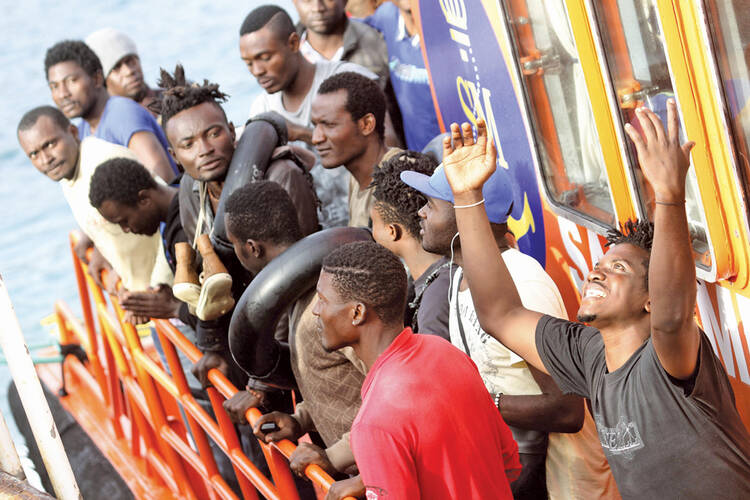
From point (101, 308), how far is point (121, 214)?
80cm

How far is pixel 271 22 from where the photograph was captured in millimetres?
5070

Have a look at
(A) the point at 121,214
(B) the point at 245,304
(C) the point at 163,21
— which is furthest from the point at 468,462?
(C) the point at 163,21

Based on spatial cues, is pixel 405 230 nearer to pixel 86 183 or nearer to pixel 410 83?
pixel 86 183

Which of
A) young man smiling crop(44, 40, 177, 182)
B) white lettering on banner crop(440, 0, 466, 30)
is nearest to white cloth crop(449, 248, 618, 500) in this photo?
white lettering on banner crop(440, 0, 466, 30)

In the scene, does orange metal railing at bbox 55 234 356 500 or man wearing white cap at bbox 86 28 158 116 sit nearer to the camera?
orange metal railing at bbox 55 234 356 500

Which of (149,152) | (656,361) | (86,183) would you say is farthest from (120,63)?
(656,361)

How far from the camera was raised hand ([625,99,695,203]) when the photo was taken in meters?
1.93

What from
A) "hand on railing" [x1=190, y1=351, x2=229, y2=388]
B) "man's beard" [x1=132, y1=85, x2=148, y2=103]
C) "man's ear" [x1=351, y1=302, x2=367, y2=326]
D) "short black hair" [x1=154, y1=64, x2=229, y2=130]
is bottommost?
"hand on railing" [x1=190, y1=351, x2=229, y2=388]

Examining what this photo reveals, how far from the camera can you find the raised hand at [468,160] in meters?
2.56

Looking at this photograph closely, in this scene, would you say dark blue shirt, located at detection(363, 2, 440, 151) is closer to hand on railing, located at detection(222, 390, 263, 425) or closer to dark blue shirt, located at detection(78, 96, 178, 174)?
dark blue shirt, located at detection(78, 96, 178, 174)

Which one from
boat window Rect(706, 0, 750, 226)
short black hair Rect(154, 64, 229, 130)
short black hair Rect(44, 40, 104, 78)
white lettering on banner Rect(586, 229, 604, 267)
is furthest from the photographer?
short black hair Rect(44, 40, 104, 78)

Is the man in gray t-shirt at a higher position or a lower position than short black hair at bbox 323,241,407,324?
higher

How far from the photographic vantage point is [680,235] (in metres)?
1.95

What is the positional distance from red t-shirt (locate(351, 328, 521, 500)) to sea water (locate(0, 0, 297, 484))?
10150 mm
